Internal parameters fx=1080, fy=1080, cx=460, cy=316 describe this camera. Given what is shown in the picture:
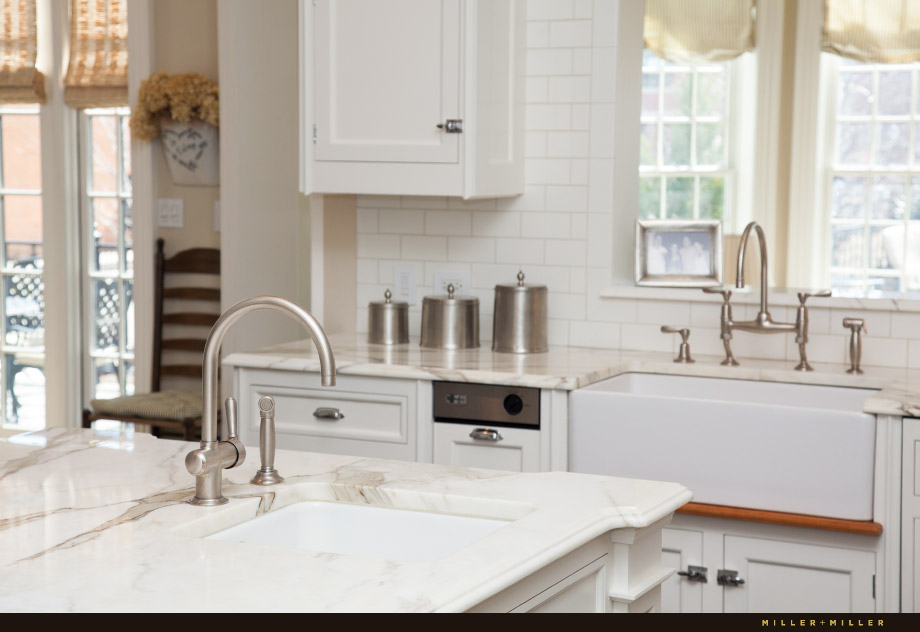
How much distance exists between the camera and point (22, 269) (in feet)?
18.5

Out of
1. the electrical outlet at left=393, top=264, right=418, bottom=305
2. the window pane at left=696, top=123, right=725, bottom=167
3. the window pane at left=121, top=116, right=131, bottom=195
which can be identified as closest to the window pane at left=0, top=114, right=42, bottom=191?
the window pane at left=121, top=116, right=131, bottom=195

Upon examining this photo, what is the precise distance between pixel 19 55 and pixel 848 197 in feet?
14.2

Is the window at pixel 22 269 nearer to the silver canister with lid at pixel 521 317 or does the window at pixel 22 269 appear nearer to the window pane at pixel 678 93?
the silver canister with lid at pixel 521 317

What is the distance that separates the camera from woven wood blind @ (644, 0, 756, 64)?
5398 mm

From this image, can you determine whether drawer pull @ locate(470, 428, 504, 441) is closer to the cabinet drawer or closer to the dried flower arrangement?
the cabinet drawer

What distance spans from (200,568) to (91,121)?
443cm

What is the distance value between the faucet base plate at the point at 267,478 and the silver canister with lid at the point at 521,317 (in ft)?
5.34

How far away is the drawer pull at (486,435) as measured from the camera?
3049mm

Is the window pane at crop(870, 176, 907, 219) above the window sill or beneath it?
above

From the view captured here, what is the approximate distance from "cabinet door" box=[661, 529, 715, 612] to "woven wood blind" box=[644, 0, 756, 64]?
127 inches

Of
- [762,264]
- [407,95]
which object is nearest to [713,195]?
[762,264]

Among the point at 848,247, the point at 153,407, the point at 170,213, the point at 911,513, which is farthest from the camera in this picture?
the point at 848,247

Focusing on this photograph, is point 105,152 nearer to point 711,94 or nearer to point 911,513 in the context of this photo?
point 711,94
